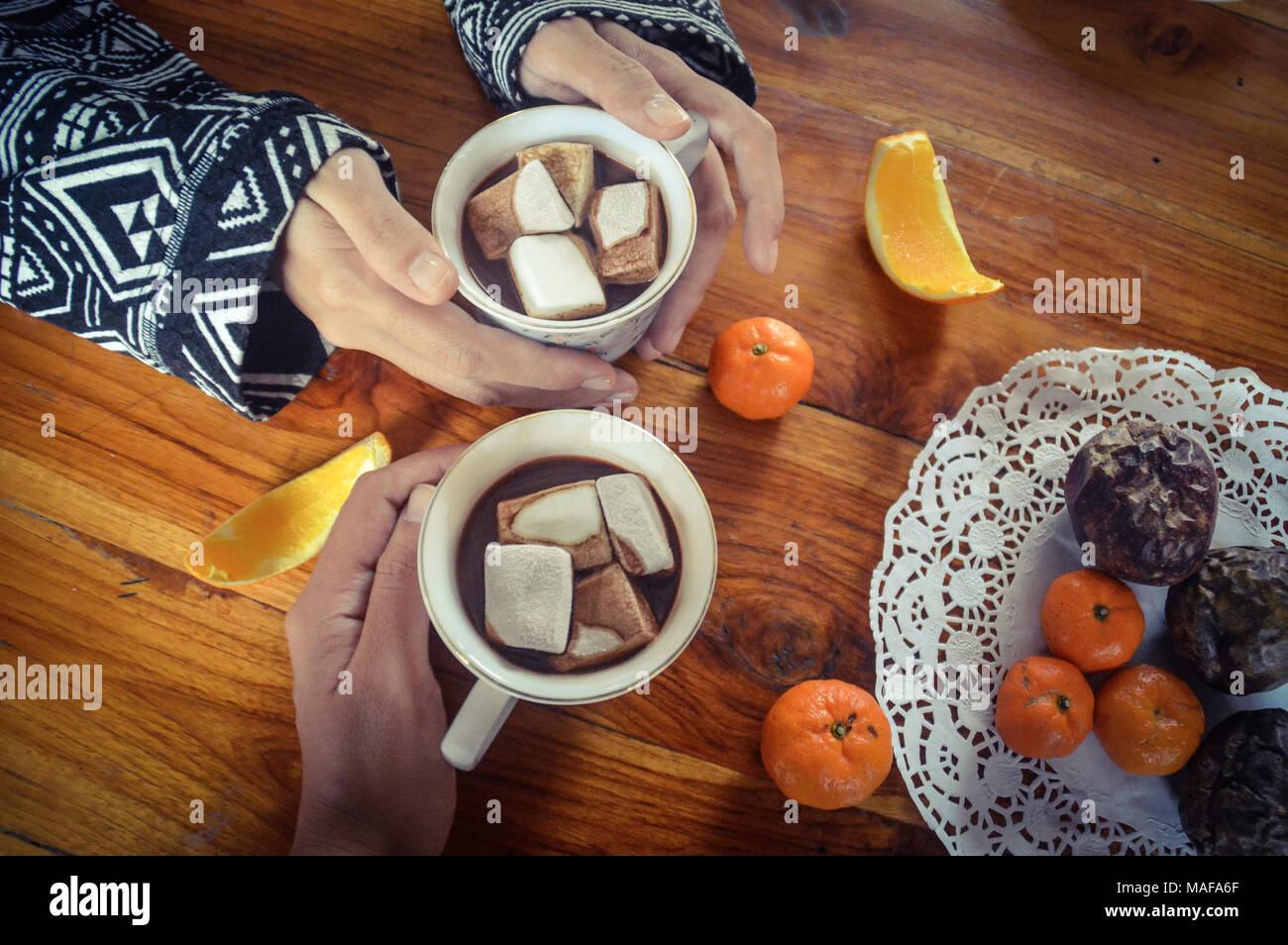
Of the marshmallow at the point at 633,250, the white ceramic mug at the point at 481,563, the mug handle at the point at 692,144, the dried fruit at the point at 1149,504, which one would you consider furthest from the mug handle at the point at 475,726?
the dried fruit at the point at 1149,504

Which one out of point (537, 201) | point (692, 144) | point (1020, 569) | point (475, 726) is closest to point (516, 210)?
point (537, 201)

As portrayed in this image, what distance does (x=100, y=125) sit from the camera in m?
0.99

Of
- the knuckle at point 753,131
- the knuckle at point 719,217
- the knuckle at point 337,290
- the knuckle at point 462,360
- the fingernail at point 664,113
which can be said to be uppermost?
the fingernail at point 664,113

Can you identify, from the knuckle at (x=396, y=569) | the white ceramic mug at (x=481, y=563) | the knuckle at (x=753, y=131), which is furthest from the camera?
the knuckle at (x=753, y=131)

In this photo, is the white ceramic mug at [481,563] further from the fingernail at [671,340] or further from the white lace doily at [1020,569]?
the white lace doily at [1020,569]

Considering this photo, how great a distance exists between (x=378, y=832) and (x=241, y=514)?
1.51 ft

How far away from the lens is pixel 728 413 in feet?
3.78

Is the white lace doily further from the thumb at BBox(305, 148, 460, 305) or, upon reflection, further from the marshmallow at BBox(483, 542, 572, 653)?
the thumb at BBox(305, 148, 460, 305)

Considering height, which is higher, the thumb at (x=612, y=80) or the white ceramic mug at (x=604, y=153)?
the thumb at (x=612, y=80)

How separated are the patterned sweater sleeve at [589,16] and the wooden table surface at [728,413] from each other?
89mm

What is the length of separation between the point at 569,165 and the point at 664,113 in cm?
13

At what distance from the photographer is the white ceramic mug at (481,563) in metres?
0.80

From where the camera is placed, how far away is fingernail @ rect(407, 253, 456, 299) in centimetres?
85

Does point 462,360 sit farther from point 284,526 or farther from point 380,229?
point 284,526
